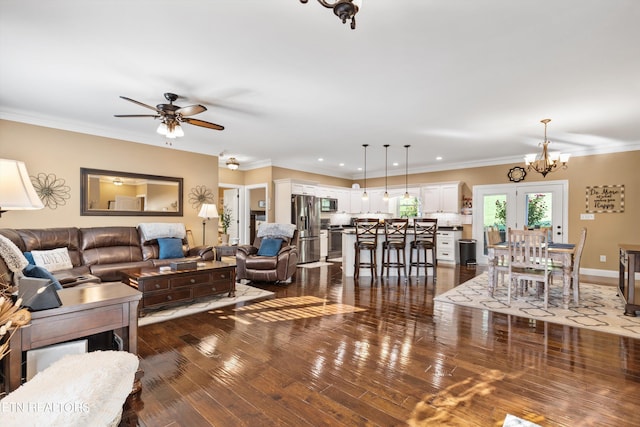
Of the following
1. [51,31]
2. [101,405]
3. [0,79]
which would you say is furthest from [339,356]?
[0,79]

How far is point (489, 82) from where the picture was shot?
3342mm

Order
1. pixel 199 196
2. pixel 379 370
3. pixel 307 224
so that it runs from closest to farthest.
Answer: pixel 379 370, pixel 199 196, pixel 307 224

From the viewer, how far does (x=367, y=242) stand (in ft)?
19.0

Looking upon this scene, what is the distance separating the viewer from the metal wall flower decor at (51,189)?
15.0ft

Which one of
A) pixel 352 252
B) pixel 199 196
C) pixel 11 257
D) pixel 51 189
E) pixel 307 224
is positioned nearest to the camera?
pixel 11 257

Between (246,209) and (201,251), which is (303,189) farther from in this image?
(201,251)

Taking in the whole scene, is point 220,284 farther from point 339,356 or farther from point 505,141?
point 505,141

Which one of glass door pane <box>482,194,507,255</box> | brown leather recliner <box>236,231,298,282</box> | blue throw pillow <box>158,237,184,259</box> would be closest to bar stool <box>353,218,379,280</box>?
brown leather recliner <box>236,231,298,282</box>

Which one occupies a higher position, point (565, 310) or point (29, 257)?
point (29, 257)

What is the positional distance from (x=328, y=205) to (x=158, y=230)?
4618 millimetres

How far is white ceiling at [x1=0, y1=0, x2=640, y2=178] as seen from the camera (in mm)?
2260

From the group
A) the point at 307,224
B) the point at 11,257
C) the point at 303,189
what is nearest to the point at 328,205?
the point at 303,189

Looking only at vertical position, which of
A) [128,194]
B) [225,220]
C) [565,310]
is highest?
[128,194]

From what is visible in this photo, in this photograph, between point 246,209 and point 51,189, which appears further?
point 246,209
